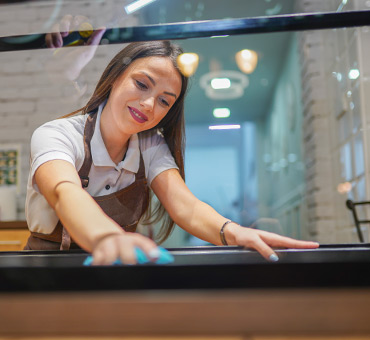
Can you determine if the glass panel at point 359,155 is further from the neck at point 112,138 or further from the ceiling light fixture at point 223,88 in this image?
the neck at point 112,138

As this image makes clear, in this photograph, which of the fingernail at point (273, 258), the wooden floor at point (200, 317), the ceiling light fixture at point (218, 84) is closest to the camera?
the wooden floor at point (200, 317)

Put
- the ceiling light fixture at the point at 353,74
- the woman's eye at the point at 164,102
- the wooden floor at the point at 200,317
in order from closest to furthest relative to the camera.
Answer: the wooden floor at the point at 200,317
the woman's eye at the point at 164,102
the ceiling light fixture at the point at 353,74

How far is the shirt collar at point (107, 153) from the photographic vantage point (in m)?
0.50

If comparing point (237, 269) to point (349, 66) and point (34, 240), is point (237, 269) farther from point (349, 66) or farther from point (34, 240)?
point (349, 66)

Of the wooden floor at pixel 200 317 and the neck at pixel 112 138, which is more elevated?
the neck at pixel 112 138

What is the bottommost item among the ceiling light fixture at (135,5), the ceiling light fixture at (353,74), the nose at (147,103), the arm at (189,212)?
the arm at (189,212)

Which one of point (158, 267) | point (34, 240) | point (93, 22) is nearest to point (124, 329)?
point (158, 267)

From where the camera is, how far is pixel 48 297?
27 cm

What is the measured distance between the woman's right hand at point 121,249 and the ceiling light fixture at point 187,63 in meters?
0.30

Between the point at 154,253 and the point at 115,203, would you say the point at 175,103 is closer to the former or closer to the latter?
the point at 115,203

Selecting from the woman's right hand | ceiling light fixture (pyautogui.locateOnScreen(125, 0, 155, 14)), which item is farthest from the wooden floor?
ceiling light fixture (pyautogui.locateOnScreen(125, 0, 155, 14))

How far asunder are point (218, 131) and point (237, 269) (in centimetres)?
31

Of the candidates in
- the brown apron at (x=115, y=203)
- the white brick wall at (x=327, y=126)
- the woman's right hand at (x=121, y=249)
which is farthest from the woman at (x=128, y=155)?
the white brick wall at (x=327, y=126)

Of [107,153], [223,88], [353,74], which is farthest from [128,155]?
[353,74]
